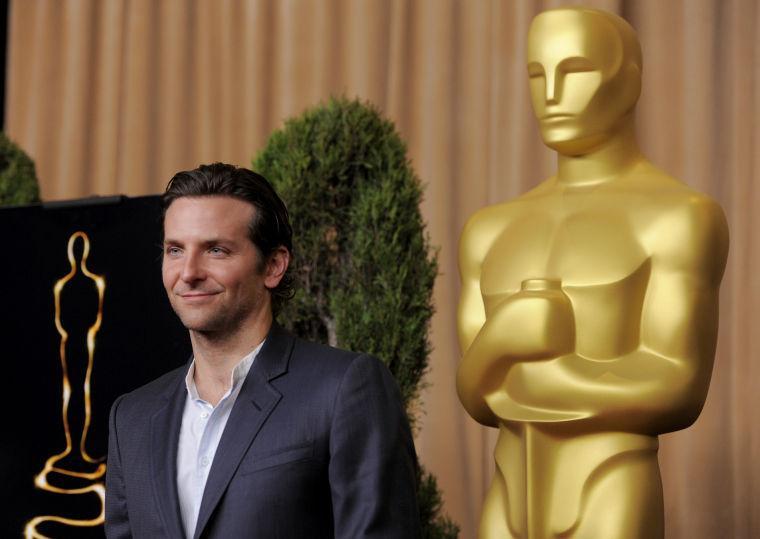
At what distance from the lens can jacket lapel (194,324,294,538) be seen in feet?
6.40

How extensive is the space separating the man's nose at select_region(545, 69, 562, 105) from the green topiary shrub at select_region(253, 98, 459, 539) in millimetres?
663

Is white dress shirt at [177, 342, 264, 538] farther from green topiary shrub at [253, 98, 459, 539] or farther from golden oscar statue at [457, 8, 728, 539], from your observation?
green topiary shrub at [253, 98, 459, 539]

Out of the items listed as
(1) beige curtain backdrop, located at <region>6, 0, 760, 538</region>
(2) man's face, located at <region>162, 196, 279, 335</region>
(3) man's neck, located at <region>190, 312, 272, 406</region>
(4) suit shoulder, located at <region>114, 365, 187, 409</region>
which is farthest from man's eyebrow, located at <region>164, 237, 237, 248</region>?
(1) beige curtain backdrop, located at <region>6, 0, 760, 538</region>

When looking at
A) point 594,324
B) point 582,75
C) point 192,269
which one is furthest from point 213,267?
point 582,75

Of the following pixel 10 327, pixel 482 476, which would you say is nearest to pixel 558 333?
pixel 10 327

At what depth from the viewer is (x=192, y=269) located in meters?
2.02

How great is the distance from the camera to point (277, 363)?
6.79 ft

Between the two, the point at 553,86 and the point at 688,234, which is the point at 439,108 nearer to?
the point at 553,86

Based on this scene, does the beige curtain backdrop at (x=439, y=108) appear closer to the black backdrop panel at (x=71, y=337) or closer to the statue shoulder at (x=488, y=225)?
the statue shoulder at (x=488, y=225)

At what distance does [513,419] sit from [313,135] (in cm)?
111

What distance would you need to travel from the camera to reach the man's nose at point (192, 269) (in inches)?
79.3

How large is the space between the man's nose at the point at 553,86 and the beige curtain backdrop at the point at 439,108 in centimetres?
108

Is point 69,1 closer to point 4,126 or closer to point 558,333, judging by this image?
point 4,126

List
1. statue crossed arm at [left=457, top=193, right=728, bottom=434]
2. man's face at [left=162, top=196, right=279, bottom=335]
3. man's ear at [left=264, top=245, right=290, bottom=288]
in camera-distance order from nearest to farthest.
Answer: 1. man's face at [left=162, top=196, right=279, bottom=335]
2. man's ear at [left=264, top=245, right=290, bottom=288]
3. statue crossed arm at [left=457, top=193, right=728, bottom=434]
